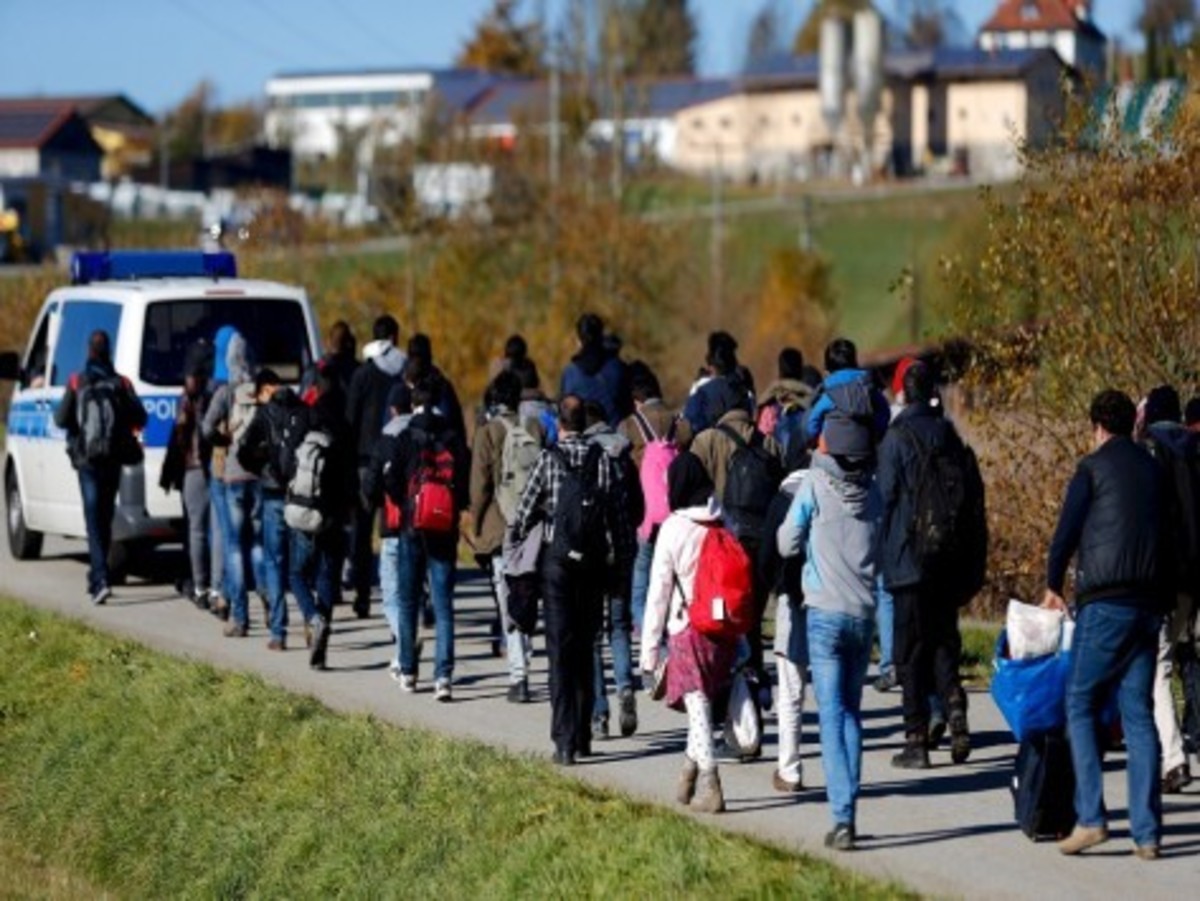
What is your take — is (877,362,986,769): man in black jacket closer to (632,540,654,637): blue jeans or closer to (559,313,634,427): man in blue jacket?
(632,540,654,637): blue jeans

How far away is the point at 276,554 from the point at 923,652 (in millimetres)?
5711

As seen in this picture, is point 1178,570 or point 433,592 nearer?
point 1178,570

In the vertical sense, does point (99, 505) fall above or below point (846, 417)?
below

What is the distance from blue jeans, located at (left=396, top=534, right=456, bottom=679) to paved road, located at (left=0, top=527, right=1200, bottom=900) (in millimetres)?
311

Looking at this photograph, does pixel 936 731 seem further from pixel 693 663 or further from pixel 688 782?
pixel 693 663

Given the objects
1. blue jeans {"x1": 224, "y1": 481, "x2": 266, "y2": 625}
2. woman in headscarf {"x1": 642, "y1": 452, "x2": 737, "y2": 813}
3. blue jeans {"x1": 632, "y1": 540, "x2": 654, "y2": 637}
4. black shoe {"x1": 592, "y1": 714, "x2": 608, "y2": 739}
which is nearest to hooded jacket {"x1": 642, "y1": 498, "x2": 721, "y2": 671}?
woman in headscarf {"x1": 642, "y1": 452, "x2": 737, "y2": 813}

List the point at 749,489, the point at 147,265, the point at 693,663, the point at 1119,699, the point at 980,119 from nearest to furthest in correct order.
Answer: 1. the point at 1119,699
2. the point at 693,663
3. the point at 749,489
4. the point at 147,265
5. the point at 980,119

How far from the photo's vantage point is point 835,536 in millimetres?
12508

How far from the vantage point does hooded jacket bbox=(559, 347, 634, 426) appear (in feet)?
64.6

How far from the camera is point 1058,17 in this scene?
117438 mm

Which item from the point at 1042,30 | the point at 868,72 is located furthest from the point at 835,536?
the point at 1042,30

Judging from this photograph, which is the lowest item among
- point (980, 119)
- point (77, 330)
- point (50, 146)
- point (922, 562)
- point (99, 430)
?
point (922, 562)

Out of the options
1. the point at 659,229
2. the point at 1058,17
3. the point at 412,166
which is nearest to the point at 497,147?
the point at 412,166

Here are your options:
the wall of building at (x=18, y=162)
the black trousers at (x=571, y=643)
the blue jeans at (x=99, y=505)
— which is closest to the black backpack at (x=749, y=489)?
the black trousers at (x=571, y=643)
